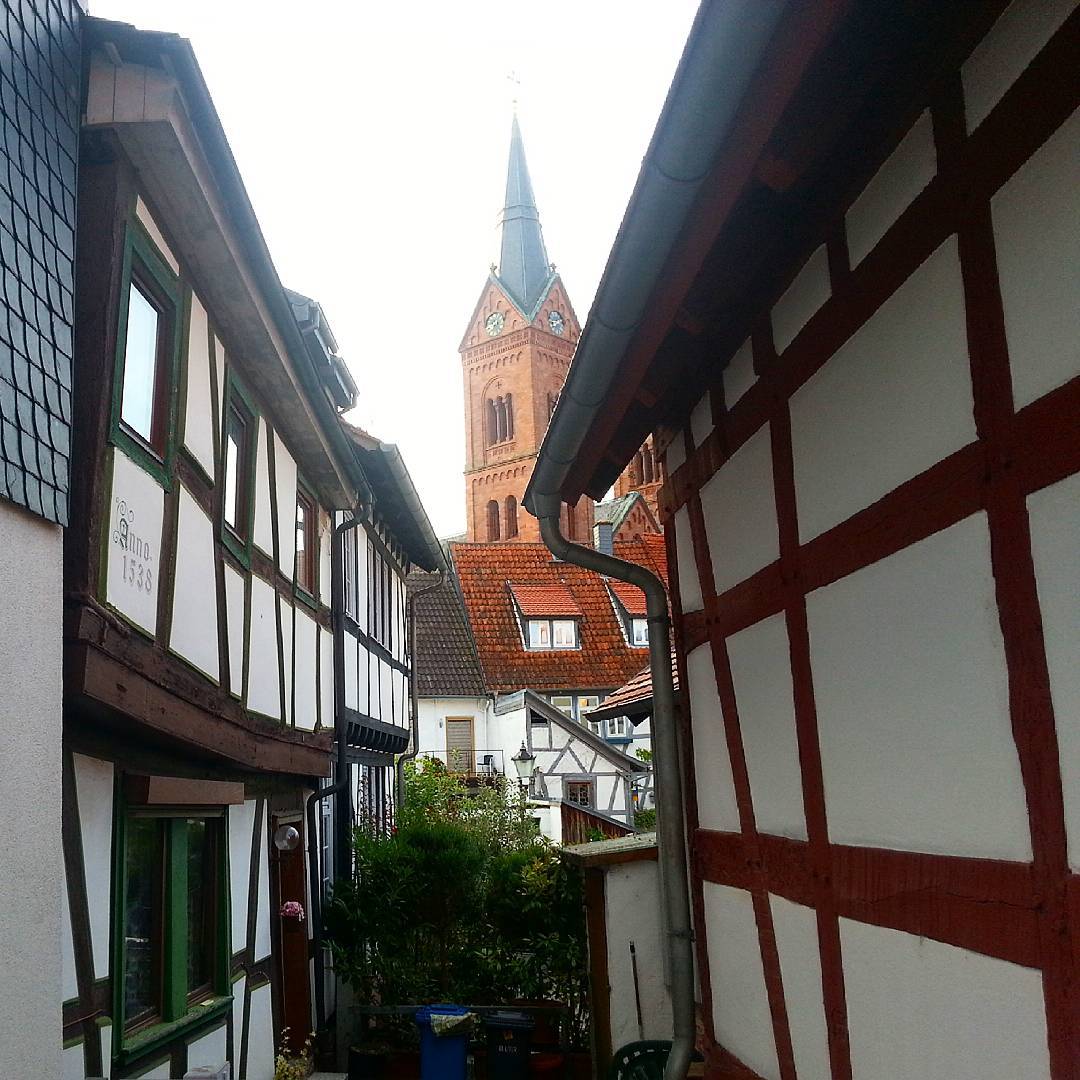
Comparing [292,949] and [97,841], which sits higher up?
[97,841]

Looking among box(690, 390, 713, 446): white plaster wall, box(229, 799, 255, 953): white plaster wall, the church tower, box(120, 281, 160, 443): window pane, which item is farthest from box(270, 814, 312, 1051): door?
the church tower

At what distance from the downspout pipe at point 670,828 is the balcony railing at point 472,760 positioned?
21.1m

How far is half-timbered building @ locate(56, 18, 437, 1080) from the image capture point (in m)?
5.06

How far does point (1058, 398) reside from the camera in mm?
2729

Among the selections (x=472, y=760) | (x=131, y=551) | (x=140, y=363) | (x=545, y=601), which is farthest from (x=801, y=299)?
(x=545, y=601)

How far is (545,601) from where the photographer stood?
3262cm

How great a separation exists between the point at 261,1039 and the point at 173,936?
2.26 metres

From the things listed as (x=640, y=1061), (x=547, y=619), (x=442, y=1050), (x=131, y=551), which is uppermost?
(x=547, y=619)

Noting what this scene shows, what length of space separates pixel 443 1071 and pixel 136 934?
485 centimetres

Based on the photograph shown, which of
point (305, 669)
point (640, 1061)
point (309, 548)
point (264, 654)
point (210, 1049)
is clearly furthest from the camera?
point (309, 548)

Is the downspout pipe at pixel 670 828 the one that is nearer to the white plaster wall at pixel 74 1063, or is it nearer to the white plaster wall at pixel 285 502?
the white plaster wall at pixel 74 1063

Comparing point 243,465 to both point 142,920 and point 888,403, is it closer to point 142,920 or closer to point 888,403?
point 142,920

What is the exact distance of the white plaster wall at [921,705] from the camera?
3102 mm

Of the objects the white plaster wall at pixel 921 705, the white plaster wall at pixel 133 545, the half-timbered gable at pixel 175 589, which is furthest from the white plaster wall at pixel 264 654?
the white plaster wall at pixel 921 705
